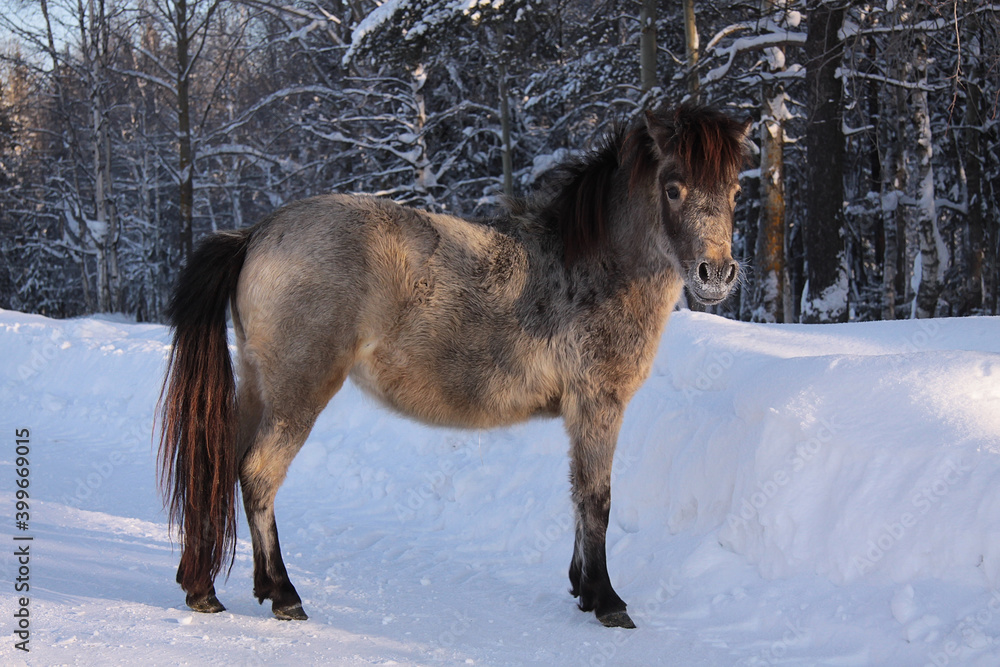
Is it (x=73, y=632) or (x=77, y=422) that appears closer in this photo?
(x=73, y=632)

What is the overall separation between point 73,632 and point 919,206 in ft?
38.6

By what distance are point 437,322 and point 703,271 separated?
1412mm

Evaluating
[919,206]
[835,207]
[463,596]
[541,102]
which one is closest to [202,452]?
[463,596]

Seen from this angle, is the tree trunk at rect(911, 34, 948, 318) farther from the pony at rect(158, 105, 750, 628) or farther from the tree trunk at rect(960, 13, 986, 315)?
the pony at rect(158, 105, 750, 628)

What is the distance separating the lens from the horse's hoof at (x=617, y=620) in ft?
12.8

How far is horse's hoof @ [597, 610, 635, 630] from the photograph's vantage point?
3898 millimetres

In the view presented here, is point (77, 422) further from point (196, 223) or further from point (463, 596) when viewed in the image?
point (196, 223)

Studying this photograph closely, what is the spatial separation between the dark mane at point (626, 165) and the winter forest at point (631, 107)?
1.81 ft

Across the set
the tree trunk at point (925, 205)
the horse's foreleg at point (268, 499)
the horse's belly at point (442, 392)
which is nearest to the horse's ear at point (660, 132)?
the horse's belly at point (442, 392)

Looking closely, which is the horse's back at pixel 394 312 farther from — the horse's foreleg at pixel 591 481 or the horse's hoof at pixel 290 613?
the horse's hoof at pixel 290 613

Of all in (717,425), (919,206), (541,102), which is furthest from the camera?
(541,102)

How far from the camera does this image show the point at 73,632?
11.0 ft

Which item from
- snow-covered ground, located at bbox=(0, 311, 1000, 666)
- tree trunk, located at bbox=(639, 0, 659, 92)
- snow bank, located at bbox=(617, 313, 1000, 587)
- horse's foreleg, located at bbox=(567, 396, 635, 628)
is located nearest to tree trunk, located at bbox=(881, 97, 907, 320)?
tree trunk, located at bbox=(639, 0, 659, 92)

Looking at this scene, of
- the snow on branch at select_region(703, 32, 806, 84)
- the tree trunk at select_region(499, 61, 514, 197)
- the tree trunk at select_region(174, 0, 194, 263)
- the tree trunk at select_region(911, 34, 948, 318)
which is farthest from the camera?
the tree trunk at select_region(174, 0, 194, 263)
